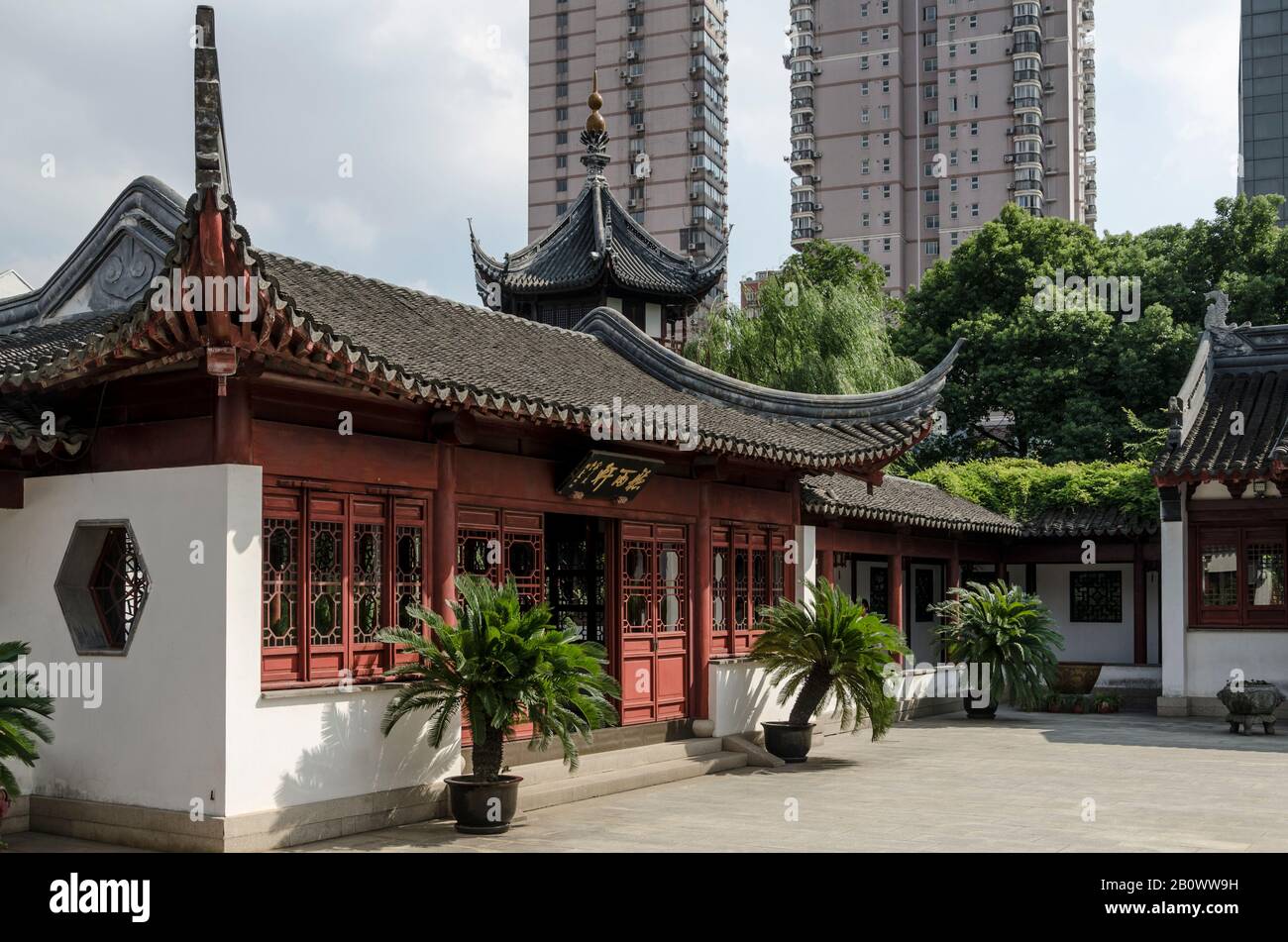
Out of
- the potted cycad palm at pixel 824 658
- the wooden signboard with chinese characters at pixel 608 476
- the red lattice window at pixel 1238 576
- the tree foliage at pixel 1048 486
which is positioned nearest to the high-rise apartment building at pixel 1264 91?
the tree foliage at pixel 1048 486

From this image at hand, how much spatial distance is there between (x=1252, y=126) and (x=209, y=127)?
291ft

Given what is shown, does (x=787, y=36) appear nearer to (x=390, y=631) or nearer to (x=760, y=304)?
(x=760, y=304)

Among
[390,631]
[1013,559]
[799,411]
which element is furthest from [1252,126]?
[390,631]

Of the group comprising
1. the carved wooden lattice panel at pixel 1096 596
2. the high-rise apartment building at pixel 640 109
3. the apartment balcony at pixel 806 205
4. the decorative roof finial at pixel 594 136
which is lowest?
the carved wooden lattice panel at pixel 1096 596

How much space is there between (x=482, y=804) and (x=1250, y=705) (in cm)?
1023

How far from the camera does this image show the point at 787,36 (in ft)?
215

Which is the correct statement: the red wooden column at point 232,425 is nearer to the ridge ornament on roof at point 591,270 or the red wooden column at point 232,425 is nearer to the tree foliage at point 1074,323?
the ridge ornament on roof at point 591,270

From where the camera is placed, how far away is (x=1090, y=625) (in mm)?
22484

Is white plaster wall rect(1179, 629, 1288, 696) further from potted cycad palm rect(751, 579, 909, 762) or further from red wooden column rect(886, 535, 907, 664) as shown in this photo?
potted cycad palm rect(751, 579, 909, 762)

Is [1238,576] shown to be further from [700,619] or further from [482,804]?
[482,804]

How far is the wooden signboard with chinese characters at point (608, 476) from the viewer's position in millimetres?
10781

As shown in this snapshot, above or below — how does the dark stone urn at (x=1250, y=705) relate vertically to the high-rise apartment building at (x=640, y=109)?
below

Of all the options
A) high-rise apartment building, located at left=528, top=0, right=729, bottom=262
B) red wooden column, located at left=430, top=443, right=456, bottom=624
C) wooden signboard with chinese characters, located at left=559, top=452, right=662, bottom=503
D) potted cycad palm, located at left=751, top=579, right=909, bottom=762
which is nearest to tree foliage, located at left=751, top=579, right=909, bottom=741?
potted cycad palm, located at left=751, top=579, right=909, bottom=762

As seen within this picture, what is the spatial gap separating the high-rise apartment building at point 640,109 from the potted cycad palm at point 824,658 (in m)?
54.2
